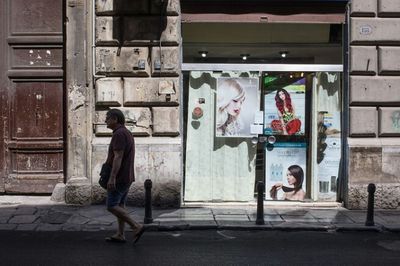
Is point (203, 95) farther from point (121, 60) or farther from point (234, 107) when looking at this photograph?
point (121, 60)

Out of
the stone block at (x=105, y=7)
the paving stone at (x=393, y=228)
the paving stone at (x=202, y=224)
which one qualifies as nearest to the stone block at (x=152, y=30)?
the stone block at (x=105, y=7)

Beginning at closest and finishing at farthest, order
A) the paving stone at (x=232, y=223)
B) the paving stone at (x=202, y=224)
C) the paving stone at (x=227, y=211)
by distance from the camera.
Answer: the paving stone at (x=202, y=224)
the paving stone at (x=232, y=223)
the paving stone at (x=227, y=211)

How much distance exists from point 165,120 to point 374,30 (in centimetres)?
418

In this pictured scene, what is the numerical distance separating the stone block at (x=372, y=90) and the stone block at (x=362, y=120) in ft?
0.45

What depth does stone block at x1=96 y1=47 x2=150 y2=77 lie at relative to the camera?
10742 millimetres

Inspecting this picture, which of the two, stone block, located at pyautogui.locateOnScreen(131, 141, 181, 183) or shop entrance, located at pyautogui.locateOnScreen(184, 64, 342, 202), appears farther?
shop entrance, located at pyautogui.locateOnScreen(184, 64, 342, 202)

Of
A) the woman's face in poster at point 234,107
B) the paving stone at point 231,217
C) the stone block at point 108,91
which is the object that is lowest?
the paving stone at point 231,217

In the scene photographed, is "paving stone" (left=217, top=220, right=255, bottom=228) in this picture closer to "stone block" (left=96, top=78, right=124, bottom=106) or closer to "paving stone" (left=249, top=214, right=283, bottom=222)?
"paving stone" (left=249, top=214, right=283, bottom=222)

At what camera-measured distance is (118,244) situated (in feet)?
25.9

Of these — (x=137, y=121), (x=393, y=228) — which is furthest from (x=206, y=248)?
(x=137, y=121)

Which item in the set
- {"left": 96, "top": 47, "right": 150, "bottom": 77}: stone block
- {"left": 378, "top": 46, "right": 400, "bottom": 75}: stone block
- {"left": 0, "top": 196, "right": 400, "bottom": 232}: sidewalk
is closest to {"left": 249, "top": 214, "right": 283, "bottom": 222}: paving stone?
{"left": 0, "top": 196, "right": 400, "bottom": 232}: sidewalk

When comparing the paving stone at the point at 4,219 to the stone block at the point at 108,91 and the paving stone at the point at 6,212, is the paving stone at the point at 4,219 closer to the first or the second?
the paving stone at the point at 6,212

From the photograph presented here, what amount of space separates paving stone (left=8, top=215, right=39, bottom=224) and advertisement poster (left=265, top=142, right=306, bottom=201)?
4.37 meters

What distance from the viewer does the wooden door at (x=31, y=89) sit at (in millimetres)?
11188
